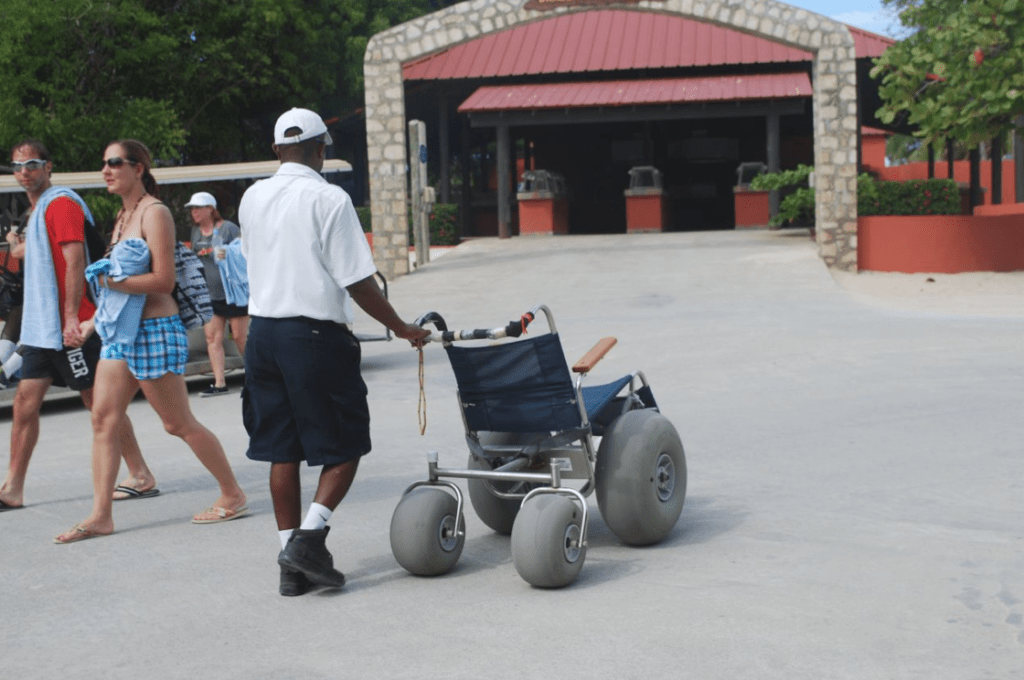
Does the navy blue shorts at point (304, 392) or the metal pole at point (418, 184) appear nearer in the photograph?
the navy blue shorts at point (304, 392)

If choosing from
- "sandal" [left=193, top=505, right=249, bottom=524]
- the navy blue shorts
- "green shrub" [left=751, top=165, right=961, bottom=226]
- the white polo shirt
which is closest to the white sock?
the navy blue shorts

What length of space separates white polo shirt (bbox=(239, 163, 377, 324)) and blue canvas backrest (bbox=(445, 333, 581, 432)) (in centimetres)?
60

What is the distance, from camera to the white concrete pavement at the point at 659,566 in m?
4.32

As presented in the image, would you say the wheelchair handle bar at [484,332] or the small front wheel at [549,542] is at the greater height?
the wheelchair handle bar at [484,332]

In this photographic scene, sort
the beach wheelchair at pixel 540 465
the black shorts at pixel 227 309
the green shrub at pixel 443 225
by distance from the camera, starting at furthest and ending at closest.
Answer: the green shrub at pixel 443 225 < the black shorts at pixel 227 309 < the beach wheelchair at pixel 540 465

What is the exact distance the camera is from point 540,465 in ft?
18.8

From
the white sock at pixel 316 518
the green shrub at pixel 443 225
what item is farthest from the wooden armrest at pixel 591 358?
the green shrub at pixel 443 225

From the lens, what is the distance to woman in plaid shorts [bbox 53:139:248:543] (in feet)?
20.5

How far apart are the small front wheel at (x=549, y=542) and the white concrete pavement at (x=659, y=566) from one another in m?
0.09

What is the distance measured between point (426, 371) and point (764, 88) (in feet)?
54.3

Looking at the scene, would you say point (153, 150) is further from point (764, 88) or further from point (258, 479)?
point (258, 479)

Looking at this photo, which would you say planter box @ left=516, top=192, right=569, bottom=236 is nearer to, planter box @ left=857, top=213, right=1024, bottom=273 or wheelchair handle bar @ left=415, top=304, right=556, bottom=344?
planter box @ left=857, top=213, right=1024, bottom=273

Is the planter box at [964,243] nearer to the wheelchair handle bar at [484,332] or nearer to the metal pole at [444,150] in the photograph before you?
the metal pole at [444,150]

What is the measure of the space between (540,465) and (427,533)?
0.68 metres
